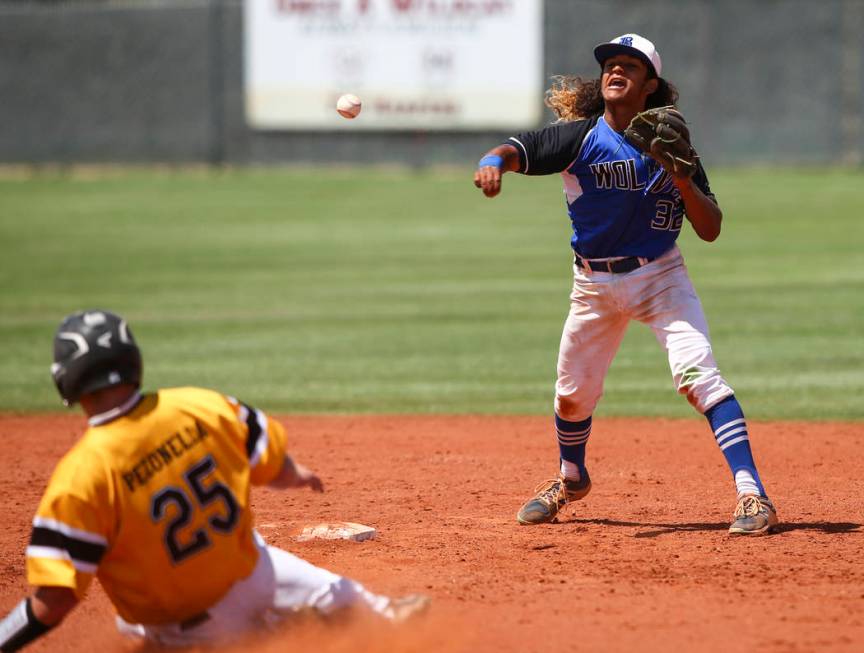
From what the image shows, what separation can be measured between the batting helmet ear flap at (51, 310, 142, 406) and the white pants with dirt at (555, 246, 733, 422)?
8.78 ft

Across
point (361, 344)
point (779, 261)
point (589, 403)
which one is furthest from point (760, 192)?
point (589, 403)

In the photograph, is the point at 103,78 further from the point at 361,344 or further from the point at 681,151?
the point at 681,151

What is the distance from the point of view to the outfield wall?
26031mm

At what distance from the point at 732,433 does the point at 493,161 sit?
1.53 metres

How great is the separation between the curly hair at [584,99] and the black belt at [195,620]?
3095 millimetres

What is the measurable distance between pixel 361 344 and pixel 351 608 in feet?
25.9

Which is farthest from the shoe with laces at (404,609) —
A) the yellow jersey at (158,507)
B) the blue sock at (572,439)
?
the blue sock at (572,439)

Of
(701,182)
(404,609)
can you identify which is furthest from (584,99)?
(404,609)

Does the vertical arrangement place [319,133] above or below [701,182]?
below

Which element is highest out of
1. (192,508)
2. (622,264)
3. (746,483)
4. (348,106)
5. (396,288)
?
(348,106)

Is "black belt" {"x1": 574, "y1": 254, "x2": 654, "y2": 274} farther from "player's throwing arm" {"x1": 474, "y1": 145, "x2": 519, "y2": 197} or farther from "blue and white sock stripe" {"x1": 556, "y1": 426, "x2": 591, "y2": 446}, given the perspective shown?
"blue and white sock stripe" {"x1": 556, "y1": 426, "x2": 591, "y2": 446}

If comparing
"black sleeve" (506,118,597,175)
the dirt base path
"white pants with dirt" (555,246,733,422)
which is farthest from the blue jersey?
the dirt base path

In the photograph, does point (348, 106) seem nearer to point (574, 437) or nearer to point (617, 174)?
point (617, 174)

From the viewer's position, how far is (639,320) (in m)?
5.68
